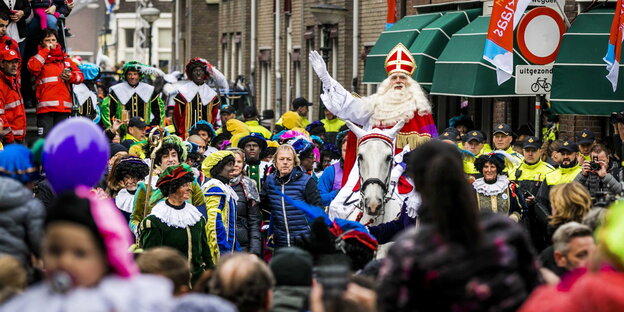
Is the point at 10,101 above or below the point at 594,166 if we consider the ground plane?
above

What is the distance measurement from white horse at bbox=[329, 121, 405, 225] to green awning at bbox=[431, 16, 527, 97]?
1067 cm

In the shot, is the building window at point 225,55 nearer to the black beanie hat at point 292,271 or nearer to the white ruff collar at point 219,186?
the white ruff collar at point 219,186

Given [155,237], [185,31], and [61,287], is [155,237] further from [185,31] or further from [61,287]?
[185,31]

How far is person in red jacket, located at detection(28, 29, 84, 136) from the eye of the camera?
14820mm

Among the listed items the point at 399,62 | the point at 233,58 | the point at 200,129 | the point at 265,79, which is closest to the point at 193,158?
the point at 399,62

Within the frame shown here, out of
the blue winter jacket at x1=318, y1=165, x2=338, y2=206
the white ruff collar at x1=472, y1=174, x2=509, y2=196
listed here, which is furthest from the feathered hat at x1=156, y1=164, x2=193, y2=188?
the white ruff collar at x1=472, y1=174, x2=509, y2=196

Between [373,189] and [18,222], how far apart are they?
3.47 metres

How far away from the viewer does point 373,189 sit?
31.2 ft

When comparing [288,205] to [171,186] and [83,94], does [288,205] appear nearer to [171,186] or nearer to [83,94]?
[171,186]

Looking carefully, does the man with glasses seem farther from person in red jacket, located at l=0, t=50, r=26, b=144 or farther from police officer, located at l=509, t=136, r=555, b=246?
police officer, located at l=509, t=136, r=555, b=246

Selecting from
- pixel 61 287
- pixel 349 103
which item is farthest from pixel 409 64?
pixel 61 287

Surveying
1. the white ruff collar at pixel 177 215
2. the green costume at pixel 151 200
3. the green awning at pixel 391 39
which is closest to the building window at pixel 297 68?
the green awning at pixel 391 39

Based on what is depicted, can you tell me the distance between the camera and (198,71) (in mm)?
19094

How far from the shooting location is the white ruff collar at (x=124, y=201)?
1122cm
